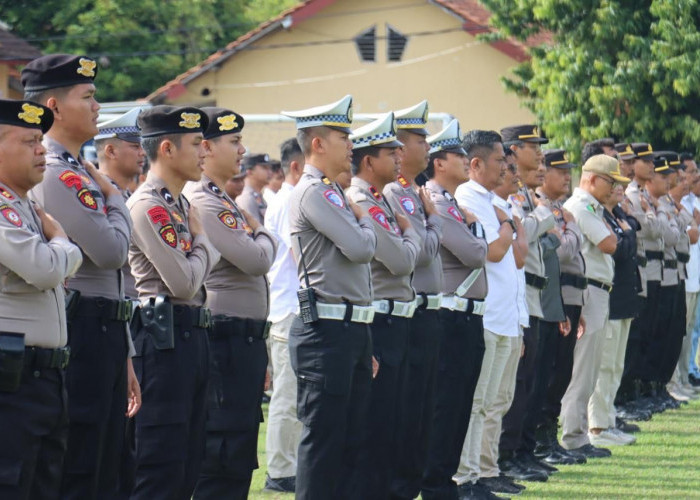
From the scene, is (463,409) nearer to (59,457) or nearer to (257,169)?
(59,457)

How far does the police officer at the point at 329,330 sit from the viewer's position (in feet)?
21.8

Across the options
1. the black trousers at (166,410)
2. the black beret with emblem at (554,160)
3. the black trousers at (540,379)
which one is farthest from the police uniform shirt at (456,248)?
the black trousers at (166,410)

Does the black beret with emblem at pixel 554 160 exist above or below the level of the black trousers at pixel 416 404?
above

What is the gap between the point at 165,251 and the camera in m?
5.93

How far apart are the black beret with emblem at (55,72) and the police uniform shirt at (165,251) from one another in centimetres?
68

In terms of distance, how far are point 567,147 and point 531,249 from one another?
9.72 m

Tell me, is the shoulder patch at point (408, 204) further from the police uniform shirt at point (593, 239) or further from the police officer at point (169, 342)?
the police uniform shirt at point (593, 239)

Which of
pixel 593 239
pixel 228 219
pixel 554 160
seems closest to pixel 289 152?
pixel 554 160

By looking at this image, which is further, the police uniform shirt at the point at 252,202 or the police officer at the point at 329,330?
the police uniform shirt at the point at 252,202

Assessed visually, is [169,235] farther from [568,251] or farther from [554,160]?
[554,160]

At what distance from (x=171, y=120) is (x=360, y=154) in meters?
1.49

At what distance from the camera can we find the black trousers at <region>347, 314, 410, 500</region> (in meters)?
7.13

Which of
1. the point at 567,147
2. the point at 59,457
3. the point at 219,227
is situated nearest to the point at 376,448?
the point at 219,227

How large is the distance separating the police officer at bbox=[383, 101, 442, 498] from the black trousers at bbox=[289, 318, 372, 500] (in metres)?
0.67
